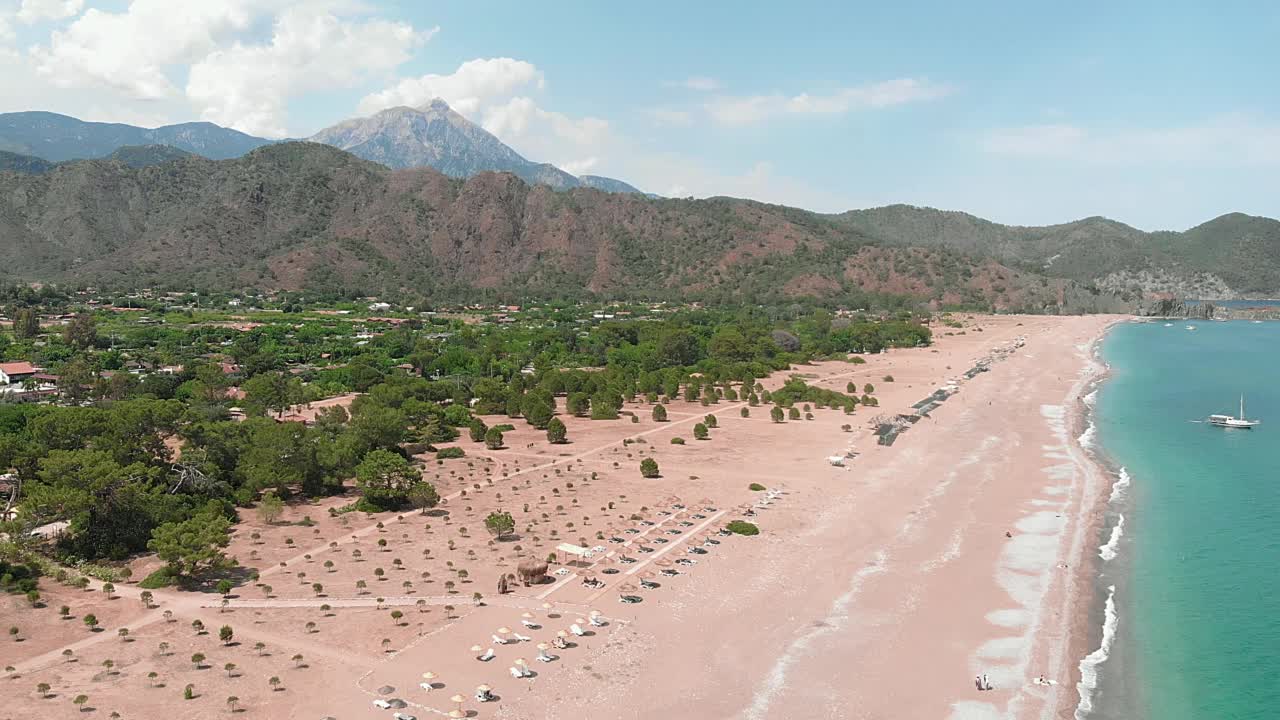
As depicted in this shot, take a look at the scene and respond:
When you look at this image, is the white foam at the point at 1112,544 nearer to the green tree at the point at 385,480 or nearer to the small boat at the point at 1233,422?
the green tree at the point at 385,480

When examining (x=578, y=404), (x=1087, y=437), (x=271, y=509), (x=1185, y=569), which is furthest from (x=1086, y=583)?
(x=578, y=404)

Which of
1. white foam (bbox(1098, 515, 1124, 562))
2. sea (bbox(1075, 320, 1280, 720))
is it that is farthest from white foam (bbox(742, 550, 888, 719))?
white foam (bbox(1098, 515, 1124, 562))

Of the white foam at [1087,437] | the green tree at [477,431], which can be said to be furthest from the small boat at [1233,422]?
the green tree at [477,431]

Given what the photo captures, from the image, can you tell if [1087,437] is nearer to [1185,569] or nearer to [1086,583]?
[1185,569]

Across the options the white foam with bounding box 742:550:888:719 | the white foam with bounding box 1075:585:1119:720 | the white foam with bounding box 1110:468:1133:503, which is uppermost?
the white foam with bounding box 1110:468:1133:503

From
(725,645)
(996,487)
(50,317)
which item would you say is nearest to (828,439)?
(996,487)

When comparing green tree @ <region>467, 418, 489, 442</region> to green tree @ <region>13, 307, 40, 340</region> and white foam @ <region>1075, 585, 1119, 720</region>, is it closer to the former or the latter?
white foam @ <region>1075, 585, 1119, 720</region>
